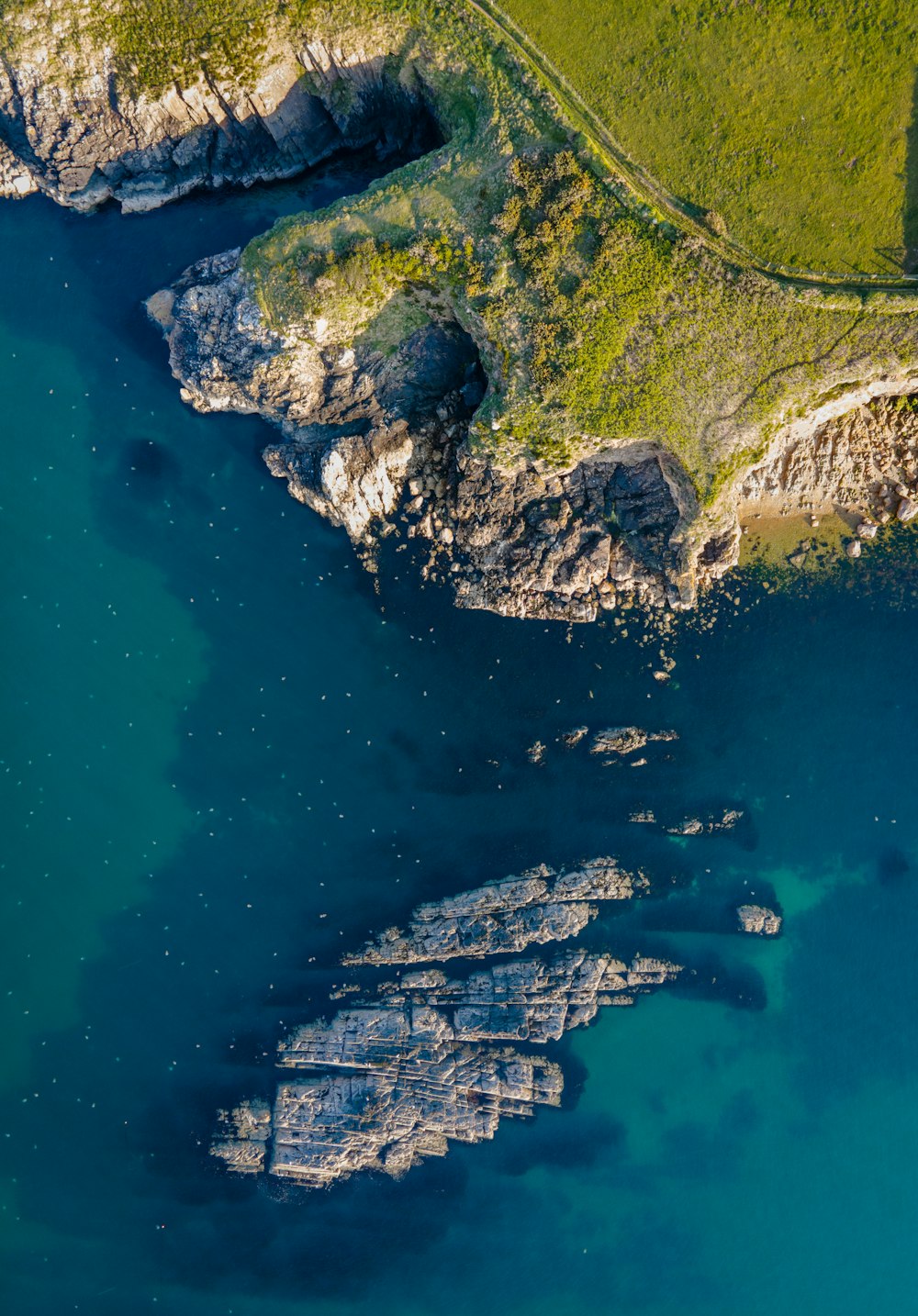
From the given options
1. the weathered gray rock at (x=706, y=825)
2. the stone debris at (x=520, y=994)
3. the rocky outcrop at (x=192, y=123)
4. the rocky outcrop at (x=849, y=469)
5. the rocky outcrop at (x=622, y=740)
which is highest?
the rocky outcrop at (x=192, y=123)

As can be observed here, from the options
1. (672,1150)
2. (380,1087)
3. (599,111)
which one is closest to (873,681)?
(672,1150)

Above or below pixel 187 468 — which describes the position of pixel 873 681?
below

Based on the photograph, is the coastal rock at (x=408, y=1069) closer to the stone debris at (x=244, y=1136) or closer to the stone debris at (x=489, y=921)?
the stone debris at (x=244, y=1136)

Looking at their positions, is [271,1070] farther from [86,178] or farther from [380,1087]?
[86,178]

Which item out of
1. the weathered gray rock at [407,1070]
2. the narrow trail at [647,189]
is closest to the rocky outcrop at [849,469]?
the narrow trail at [647,189]

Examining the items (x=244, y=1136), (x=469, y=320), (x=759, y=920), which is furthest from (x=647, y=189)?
(x=244, y=1136)

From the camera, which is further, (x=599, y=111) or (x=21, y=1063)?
(x=21, y=1063)
